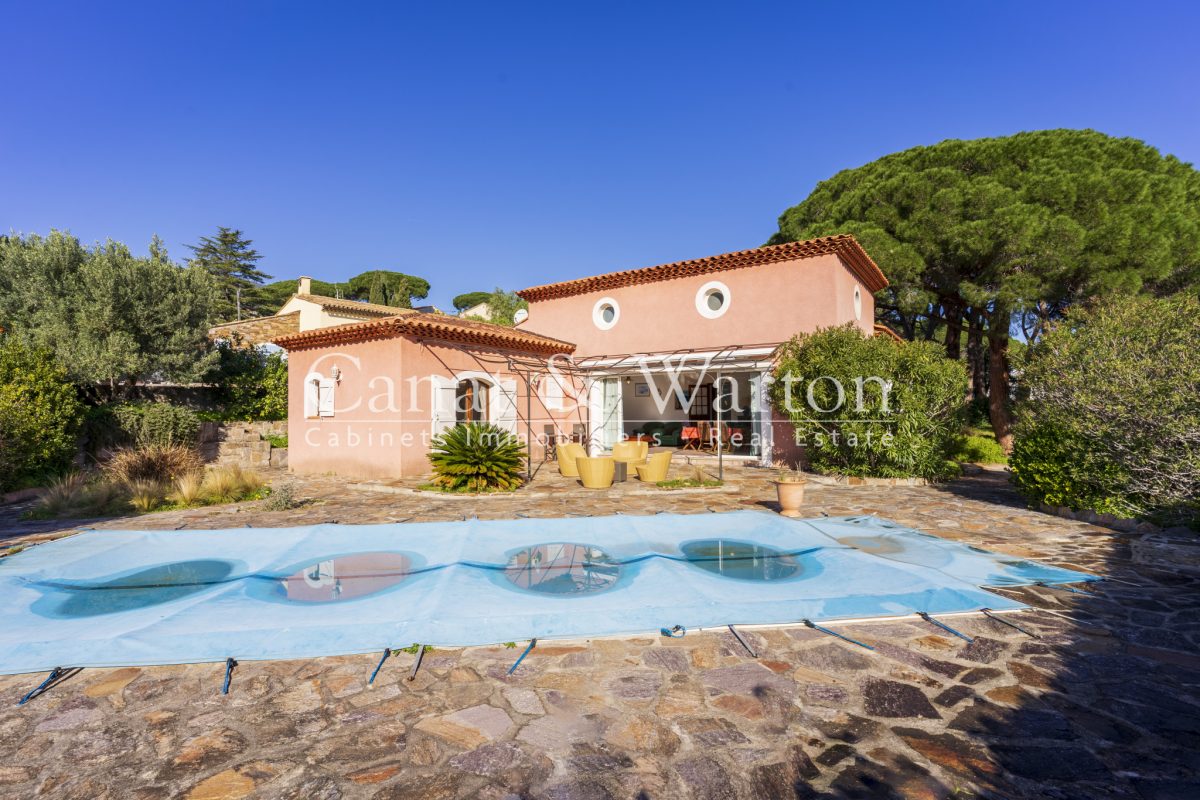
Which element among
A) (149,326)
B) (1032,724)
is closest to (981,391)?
(1032,724)

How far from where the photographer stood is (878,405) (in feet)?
36.2

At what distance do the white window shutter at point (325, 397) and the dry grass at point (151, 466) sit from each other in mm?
2917

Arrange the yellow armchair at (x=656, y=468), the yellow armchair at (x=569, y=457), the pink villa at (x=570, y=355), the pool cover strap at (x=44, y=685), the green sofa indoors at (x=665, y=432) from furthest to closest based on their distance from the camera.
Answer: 1. the green sofa indoors at (x=665, y=432)
2. the pink villa at (x=570, y=355)
3. the yellow armchair at (x=569, y=457)
4. the yellow armchair at (x=656, y=468)
5. the pool cover strap at (x=44, y=685)

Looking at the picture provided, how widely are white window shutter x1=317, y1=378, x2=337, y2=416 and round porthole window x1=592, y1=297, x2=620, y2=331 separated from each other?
7856 millimetres

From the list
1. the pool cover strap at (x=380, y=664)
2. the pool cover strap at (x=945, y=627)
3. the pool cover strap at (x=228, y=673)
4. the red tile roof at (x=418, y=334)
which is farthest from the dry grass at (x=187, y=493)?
the pool cover strap at (x=945, y=627)

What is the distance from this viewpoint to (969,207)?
14.7m

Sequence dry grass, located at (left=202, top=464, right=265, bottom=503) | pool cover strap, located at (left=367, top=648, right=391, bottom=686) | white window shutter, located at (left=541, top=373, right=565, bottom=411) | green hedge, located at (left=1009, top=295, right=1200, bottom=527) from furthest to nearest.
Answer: white window shutter, located at (left=541, top=373, right=565, bottom=411) → dry grass, located at (left=202, top=464, right=265, bottom=503) → green hedge, located at (left=1009, top=295, right=1200, bottom=527) → pool cover strap, located at (left=367, top=648, right=391, bottom=686)

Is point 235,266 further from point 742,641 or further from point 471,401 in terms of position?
point 742,641

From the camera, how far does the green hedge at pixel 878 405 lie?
10.8 m

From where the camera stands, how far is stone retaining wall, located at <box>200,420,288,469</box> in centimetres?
1488

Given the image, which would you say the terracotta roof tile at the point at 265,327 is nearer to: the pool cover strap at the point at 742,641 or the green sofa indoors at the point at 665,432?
the green sofa indoors at the point at 665,432

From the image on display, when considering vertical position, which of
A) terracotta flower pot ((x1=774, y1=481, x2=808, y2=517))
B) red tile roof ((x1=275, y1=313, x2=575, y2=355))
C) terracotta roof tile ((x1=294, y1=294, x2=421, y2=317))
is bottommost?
terracotta flower pot ((x1=774, y1=481, x2=808, y2=517))

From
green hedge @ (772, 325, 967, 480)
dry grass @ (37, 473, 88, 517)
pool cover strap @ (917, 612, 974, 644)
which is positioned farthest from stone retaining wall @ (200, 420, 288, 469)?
pool cover strap @ (917, 612, 974, 644)

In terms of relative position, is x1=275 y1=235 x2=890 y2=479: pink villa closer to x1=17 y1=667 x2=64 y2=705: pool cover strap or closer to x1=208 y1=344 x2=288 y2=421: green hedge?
x1=208 y1=344 x2=288 y2=421: green hedge
